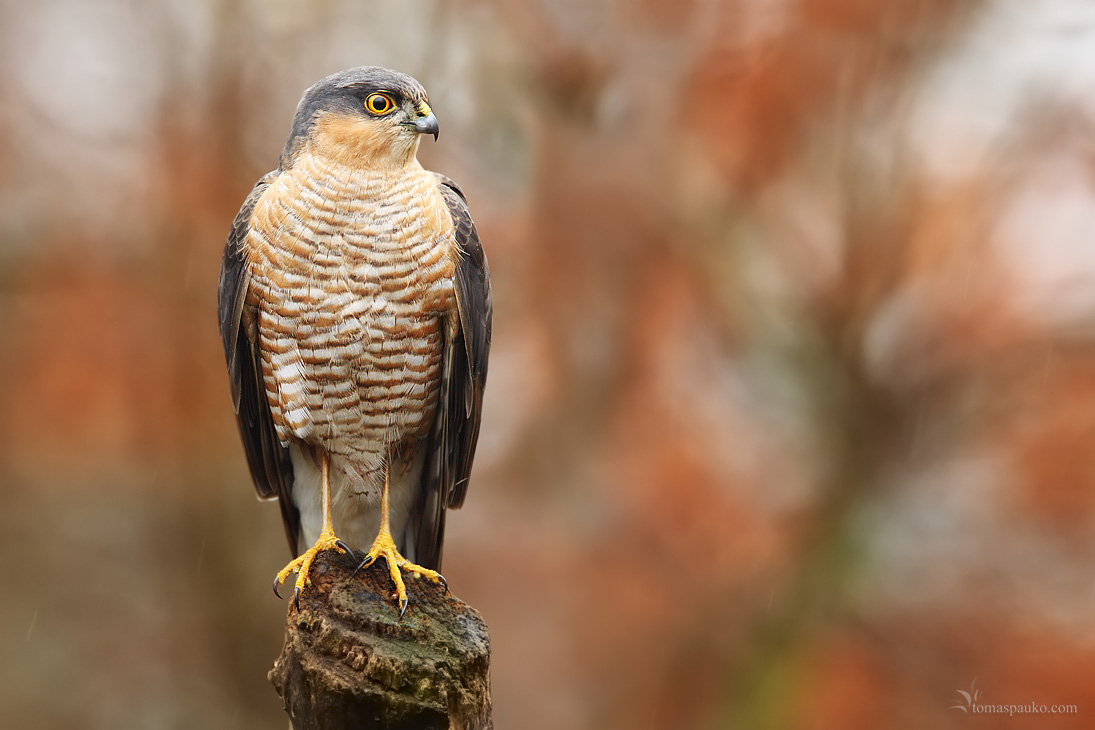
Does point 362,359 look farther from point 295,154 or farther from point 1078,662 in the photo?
point 1078,662

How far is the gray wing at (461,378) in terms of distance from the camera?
11.8 ft

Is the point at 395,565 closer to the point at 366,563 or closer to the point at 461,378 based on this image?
the point at 366,563

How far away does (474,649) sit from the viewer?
2.87 meters

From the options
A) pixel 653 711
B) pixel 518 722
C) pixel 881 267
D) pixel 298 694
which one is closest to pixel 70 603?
pixel 518 722

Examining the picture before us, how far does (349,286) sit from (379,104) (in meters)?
0.70

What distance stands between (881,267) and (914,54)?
63.6 inches

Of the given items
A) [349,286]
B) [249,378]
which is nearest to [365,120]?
[349,286]

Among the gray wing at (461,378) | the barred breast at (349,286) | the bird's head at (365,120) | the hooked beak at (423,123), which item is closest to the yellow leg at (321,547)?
the barred breast at (349,286)

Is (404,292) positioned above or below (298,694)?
above

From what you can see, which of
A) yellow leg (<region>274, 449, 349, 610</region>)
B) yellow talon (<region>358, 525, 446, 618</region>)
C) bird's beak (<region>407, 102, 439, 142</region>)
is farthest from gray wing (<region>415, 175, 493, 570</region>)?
yellow talon (<region>358, 525, 446, 618</region>)

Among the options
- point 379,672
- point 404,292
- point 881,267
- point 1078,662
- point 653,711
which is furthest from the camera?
point 653,711

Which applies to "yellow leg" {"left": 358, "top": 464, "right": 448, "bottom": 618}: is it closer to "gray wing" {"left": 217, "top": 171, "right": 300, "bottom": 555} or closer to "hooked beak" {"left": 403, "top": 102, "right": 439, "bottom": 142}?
"gray wing" {"left": 217, "top": 171, "right": 300, "bottom": 555}

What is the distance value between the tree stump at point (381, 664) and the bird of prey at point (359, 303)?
0.14m

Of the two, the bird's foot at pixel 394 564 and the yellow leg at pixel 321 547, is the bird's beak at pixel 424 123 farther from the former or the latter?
the bird's foot at pixel 394 564
